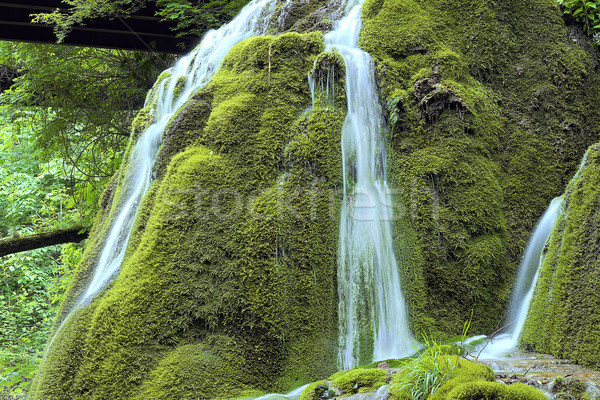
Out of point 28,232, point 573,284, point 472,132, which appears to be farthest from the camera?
point 28,232

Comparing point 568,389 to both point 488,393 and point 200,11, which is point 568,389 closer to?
point 488,393

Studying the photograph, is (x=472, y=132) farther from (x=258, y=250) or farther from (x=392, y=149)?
(x=258, y=250)

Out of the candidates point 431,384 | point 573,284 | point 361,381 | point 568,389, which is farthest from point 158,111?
point 568,389

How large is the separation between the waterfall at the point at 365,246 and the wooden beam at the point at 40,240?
6.32 meters

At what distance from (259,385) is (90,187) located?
864cm

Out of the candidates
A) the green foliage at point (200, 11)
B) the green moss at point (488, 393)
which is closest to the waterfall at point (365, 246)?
the green moss at point (488, 393)

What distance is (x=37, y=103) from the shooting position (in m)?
11.4

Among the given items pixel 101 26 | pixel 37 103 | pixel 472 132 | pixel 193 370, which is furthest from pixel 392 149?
pixel 37 103

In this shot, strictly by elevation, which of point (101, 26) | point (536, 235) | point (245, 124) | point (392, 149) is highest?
point (101, 26)

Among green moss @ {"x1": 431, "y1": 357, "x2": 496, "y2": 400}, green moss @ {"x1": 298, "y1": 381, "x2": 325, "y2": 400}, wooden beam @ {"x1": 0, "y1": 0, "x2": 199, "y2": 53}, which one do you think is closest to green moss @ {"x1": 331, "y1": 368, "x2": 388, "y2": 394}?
green moss @ {"x1": 298, "y1": 381, "x2": 325, "y2": 400}

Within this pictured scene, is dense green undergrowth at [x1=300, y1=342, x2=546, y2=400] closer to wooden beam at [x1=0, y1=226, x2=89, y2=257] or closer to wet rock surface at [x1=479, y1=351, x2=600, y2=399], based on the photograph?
wet rock surface at [x1=479, y1=351, x2=600, y2=399]

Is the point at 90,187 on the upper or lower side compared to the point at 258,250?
upper

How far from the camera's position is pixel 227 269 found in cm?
421

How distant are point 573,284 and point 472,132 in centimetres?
202
